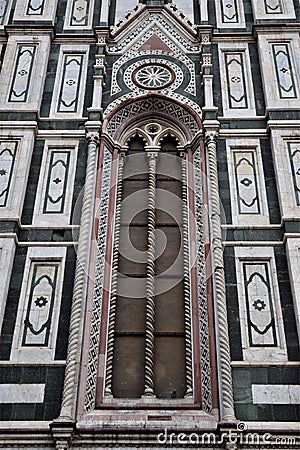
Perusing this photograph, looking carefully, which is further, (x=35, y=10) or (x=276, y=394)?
(x=35, y=10)

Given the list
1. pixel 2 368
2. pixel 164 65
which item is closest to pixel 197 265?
pixel 2 368

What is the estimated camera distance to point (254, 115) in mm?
11617

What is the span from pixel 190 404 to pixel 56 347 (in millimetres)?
1690

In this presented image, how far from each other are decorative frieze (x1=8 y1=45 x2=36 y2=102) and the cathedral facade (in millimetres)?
30

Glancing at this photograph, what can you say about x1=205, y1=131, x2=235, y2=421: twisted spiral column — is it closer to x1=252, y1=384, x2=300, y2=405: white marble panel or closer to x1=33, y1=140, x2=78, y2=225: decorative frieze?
x1=252, y1=384, x2=300, y2=405: white marble panel

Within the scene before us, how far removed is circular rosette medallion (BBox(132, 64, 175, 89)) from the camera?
1209cm

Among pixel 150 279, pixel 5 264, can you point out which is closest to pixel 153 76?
pixel 150 279

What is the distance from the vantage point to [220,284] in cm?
943

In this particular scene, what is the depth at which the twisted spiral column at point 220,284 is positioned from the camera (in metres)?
8.43

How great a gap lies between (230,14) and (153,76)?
2.27 meters

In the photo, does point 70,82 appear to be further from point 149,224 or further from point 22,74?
point 149,224

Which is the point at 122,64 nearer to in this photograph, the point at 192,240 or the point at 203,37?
the point at 203,37

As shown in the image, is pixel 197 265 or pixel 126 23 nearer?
pixel 197 265
